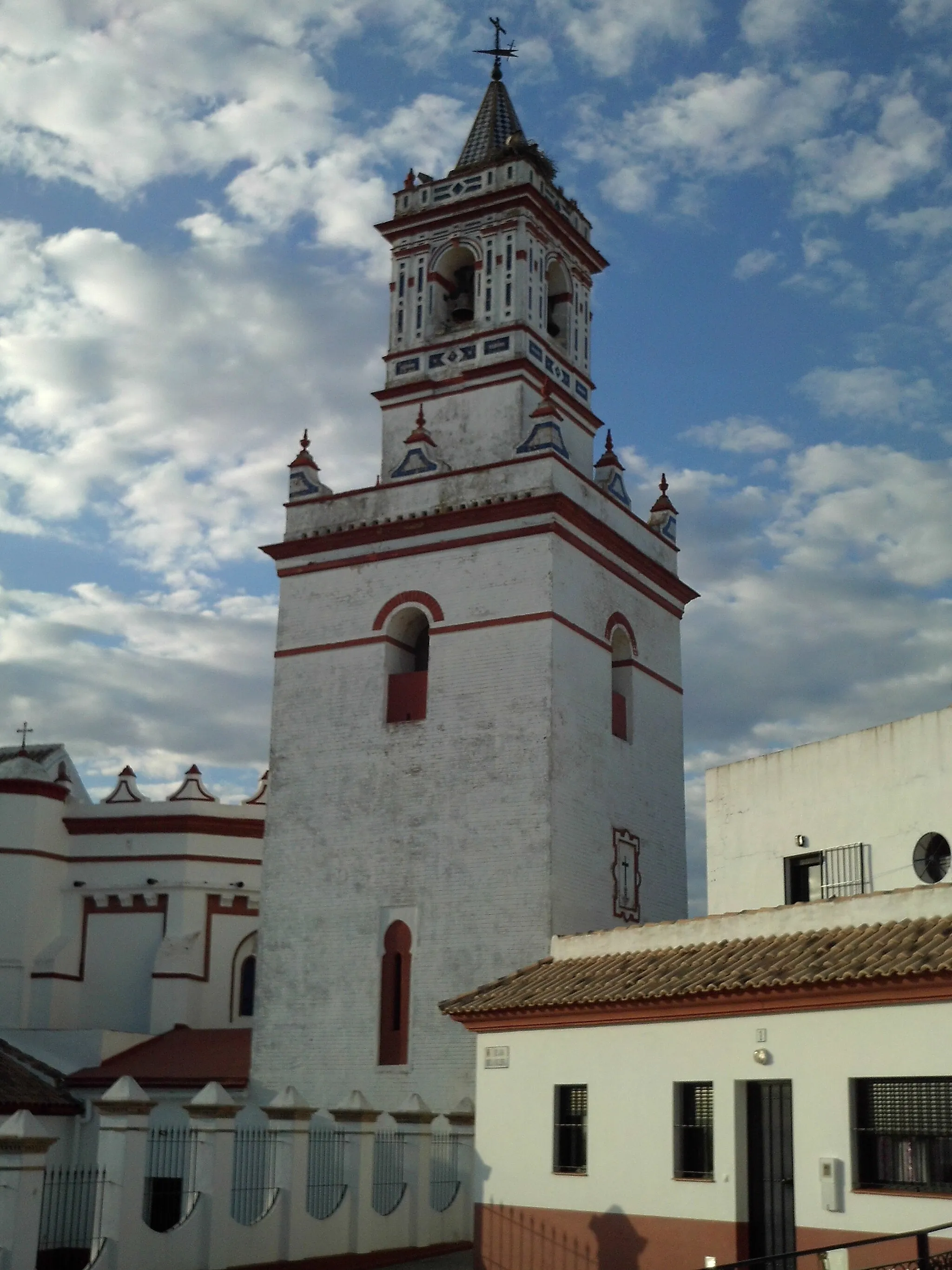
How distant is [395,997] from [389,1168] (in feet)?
11.2

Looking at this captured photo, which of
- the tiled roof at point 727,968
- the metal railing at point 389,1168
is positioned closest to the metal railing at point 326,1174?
the metal railing at point 389,1168

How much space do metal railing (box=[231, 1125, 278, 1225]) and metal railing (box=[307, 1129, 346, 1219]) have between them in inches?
19.2

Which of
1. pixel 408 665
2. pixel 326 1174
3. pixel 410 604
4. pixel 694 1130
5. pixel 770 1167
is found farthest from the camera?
pixel 408 665

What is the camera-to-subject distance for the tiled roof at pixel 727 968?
14586 millimetres

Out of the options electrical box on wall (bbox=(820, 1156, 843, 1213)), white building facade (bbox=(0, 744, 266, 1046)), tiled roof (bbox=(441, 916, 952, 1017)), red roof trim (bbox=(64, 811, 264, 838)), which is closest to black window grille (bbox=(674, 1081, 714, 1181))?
tiled roof (bbox=(441, 916, 952, 1017))

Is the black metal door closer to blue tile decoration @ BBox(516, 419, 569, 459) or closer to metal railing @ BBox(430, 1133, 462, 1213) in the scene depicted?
metal railing @ BBox(430, 1133, 462, 1213)

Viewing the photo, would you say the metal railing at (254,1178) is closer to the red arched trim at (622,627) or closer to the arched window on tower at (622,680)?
the arched window on tower at (622,680)

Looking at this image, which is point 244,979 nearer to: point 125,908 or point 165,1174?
point 125,908

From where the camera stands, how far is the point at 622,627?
25578 mm

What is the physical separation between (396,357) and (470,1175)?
14428 mm

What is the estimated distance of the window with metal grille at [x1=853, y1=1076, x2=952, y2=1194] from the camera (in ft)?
45.2

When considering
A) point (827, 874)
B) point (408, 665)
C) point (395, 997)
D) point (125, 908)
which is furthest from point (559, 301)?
point (125, 908)

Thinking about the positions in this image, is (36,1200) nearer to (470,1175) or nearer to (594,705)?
(470,1175)

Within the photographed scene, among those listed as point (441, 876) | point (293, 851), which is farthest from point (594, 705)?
point (293, 851)
